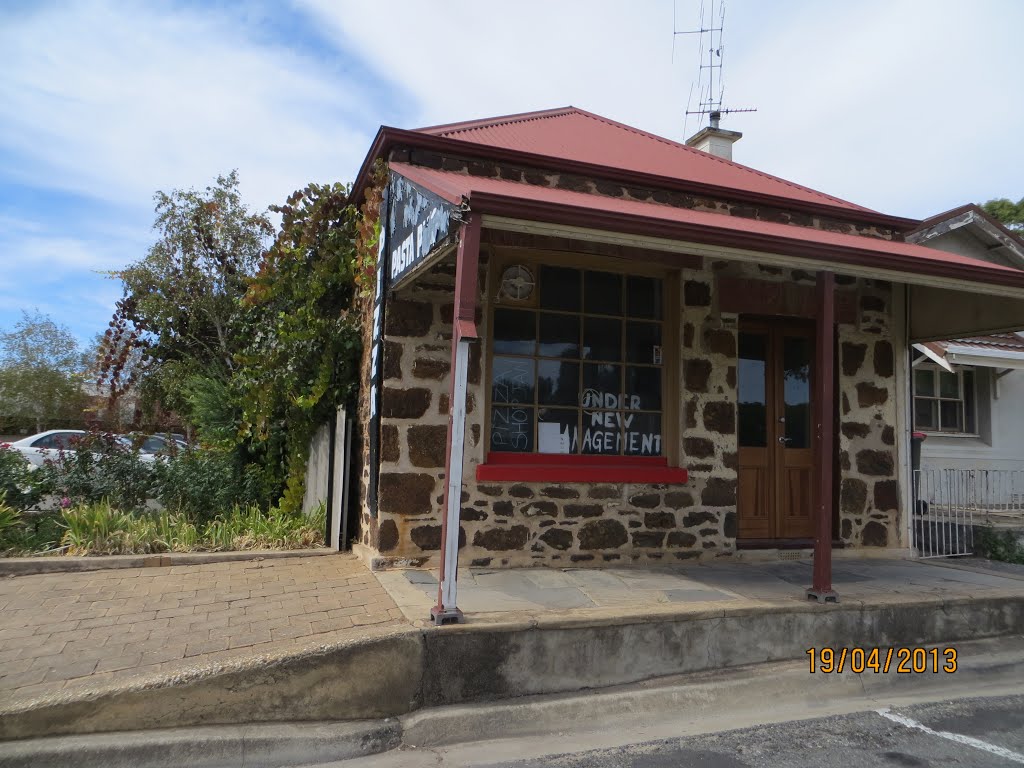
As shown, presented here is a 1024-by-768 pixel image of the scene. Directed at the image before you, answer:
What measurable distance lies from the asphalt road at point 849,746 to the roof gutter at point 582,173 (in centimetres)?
450

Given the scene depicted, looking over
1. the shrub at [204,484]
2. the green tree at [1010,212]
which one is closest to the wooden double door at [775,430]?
the shrub at [204,484]

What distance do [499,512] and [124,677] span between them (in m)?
2.96

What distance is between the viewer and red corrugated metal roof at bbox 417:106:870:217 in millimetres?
6699

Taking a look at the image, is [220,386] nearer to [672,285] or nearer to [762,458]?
[672,285]

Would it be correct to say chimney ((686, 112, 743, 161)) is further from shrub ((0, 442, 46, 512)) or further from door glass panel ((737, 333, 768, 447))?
shrub ((0, 442, 46, 512))

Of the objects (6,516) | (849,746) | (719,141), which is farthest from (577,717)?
(719,141)

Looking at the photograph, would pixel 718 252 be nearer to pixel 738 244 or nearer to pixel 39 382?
pixel 738 244

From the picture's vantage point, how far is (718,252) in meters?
4.89

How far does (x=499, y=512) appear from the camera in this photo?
586 centimetres

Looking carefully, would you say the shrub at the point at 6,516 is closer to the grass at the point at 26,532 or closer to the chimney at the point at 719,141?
the grass at the point at 26,532

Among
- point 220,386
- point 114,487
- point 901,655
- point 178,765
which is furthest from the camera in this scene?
point 220,386

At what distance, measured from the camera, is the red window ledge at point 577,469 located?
5852 mm

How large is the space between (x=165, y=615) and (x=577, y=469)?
3219 mm

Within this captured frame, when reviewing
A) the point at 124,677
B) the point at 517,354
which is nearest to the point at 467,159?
the point at 517,354
